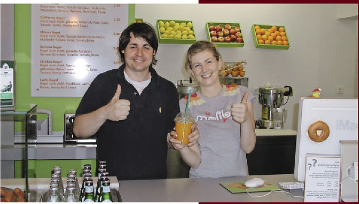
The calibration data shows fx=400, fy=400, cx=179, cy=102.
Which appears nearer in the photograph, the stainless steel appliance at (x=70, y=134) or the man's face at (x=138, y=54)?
the man's face at (x=138, y=54)

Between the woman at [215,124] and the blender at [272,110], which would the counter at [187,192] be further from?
the blender at [272,110]

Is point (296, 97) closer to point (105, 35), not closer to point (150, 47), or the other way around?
point (105, 35)

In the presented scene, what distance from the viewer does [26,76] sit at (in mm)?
3475

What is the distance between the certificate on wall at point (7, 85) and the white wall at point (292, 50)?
9.98 feet

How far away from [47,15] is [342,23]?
3.71 metres

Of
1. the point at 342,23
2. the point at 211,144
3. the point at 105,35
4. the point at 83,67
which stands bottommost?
the point at 211,144

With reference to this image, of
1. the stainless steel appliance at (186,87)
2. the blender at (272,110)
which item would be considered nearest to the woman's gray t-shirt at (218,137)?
the stainless steel appliance at (186,87)

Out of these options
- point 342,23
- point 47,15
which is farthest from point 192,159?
point 342,23

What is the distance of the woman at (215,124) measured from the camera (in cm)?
213

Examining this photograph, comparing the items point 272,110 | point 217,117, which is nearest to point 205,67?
point 217,117

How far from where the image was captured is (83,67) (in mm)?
3559

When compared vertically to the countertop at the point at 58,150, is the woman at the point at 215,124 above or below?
above

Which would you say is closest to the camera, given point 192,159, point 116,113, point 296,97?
point 116,113

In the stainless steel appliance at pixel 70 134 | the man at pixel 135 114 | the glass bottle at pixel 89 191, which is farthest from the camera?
the stainless steel appliance at pixel 70 134
